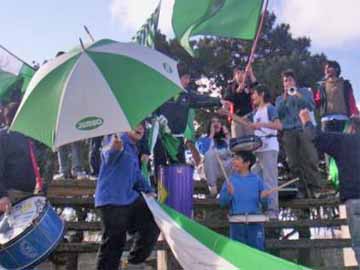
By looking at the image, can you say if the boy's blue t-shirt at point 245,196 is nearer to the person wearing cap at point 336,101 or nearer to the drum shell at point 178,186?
the drum shell at point 178,186

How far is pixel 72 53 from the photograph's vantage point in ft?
16.9

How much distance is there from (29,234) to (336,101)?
5.24m

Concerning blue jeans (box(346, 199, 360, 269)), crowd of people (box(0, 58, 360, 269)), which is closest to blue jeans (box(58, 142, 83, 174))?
crowd of people (box(0, 58, 360, 269))

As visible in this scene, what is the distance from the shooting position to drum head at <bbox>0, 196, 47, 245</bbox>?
210 inches

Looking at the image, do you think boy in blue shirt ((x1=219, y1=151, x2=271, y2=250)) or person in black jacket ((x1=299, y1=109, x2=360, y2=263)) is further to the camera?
person in black jacket ((x1=299, y1=109, x2=360, y2=263))

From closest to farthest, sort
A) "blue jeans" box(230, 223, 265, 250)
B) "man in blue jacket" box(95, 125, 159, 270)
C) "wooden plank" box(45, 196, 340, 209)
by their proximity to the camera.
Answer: "man in blue jacket" box(95, 125, 159, 270) < "blue jeans" box(230, 223, 265, 250) < "wooden plank" box(45, 196, 340, 209)

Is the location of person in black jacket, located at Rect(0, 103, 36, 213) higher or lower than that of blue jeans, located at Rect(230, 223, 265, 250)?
higher

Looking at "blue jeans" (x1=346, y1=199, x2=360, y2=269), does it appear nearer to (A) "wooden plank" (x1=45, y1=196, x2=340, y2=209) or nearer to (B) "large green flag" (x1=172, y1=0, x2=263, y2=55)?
(A) "wooden plank" (x1=45, y1=196, x2=340, y2=209)

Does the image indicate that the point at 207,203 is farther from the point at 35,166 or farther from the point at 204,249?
the point at 204,249

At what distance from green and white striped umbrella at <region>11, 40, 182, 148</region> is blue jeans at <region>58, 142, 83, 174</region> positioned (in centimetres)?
368

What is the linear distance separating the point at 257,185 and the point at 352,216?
1117 millimetres

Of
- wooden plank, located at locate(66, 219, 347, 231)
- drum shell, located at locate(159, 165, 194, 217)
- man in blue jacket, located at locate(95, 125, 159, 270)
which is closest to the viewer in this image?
man in blue jacket, located at locate(95, 125, 159, 270)

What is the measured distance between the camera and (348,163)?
22.1 feet

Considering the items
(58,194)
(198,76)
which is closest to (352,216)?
(58,194)
